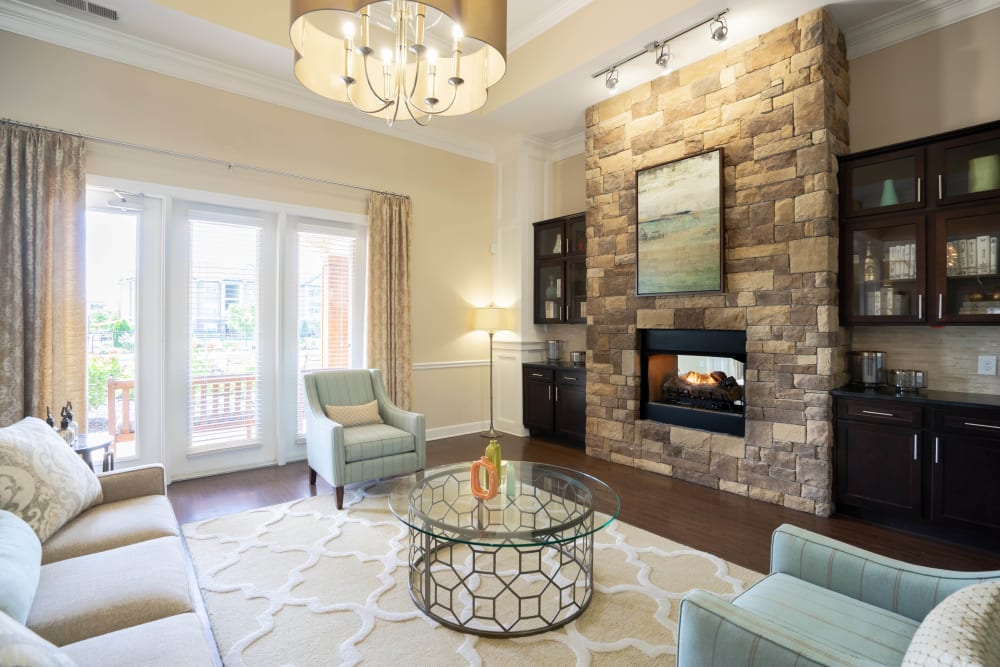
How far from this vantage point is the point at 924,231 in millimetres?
3199

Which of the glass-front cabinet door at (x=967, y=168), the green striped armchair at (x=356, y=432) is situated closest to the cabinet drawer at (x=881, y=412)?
the glass-front cabinet door at (x=967, y=168)

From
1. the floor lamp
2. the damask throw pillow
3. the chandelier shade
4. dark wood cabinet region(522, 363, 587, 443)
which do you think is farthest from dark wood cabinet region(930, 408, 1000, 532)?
the damask throw pillow

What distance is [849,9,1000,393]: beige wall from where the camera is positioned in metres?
3.25

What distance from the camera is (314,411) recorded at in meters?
3.92

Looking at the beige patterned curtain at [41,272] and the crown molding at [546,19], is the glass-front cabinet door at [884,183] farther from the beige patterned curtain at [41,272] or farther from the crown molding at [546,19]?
the beige patterned curtain at [41,272]

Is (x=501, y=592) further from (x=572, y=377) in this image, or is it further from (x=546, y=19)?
(x=546, y=19)

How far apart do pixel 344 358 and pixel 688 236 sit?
11.6 ft

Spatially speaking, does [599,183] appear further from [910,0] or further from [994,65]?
[994,65]

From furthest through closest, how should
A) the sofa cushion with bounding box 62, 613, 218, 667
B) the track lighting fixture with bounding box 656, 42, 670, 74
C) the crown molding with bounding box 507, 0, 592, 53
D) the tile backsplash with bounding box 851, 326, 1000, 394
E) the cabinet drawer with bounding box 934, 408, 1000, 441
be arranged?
the crown molding with bounding box 507, 0, 592, 53 → the track lighting fixture with bounding box 656, 42, 670, 74 → the tile backsplash with bounding box 851, 326, 1000, 394 → the cabinet drawer with bounding box 934, 408, 1000, 441 → the sofa cushion with bounding box 62, 613, 218, 667

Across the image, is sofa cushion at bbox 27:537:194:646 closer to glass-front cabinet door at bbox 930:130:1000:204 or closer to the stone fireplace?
the stone fireplace

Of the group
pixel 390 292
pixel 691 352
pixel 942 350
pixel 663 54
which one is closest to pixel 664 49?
pixel 663 54

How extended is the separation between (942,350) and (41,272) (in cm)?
636

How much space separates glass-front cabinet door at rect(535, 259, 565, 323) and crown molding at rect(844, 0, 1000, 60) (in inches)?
125

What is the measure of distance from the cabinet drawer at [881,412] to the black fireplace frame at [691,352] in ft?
2.43
